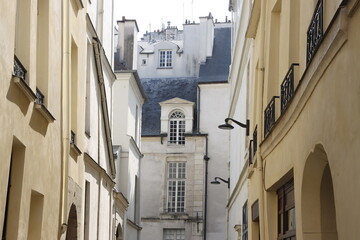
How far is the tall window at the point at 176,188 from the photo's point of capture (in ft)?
110

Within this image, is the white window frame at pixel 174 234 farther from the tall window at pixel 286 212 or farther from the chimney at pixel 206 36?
the tall window at pixel 286 212

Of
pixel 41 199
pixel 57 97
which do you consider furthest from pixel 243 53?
pixel 41 199

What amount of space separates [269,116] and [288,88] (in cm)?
175

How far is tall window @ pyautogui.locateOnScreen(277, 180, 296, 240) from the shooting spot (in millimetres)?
9281

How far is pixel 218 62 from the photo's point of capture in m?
35.5

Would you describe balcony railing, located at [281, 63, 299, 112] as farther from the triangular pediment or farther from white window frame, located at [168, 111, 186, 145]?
the triangular pediment

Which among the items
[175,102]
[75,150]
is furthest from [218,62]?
[75,150]

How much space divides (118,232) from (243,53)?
719 cm

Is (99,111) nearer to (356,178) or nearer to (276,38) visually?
(276,38)

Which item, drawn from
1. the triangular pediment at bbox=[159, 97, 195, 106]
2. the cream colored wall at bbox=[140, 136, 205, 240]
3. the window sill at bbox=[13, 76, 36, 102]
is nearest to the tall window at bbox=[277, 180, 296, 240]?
the window sill at bbox=[13, 76, 36, 102]

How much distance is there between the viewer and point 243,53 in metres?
17.3

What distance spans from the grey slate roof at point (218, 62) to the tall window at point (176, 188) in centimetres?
441

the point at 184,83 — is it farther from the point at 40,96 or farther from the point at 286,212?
the point at 40,96

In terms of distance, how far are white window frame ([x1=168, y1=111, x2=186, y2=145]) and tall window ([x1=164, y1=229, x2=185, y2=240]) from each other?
418 centimetres
